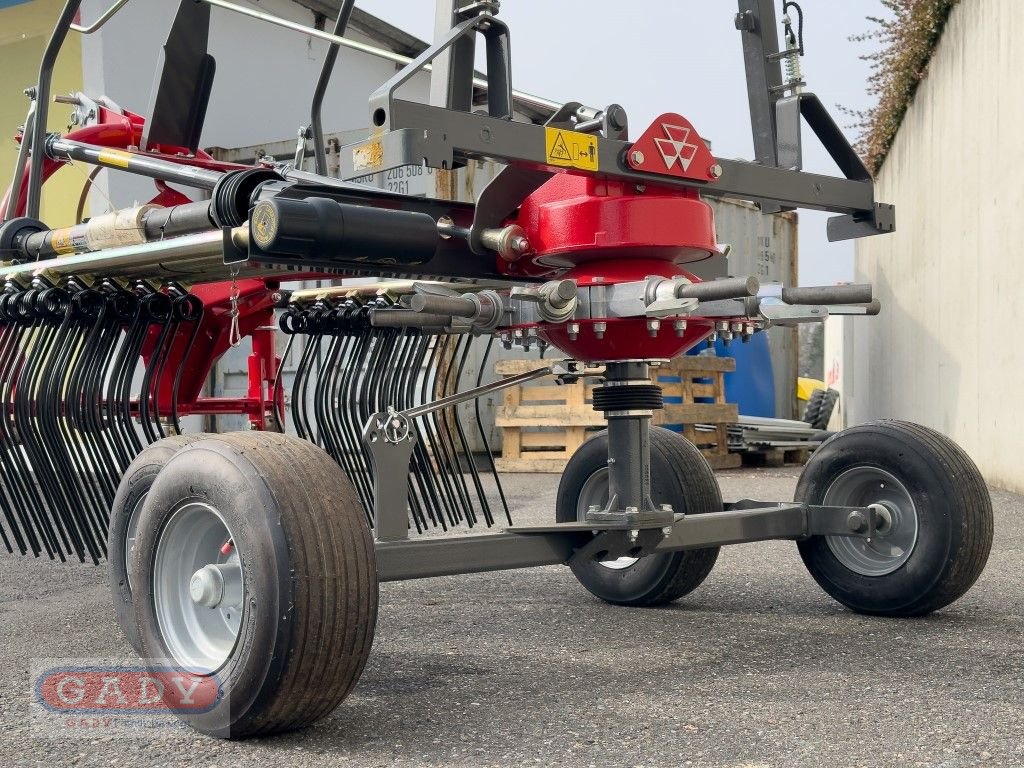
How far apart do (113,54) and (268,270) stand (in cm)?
773

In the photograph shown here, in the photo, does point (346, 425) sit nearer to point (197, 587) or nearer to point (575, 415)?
point (197, 587)

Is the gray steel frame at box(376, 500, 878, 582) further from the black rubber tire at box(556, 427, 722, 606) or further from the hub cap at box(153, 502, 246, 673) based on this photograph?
the hub cap at box(153, 502, 246, 673)

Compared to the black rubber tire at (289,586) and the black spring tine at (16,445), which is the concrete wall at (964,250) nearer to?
the black spring tine at (16,445)

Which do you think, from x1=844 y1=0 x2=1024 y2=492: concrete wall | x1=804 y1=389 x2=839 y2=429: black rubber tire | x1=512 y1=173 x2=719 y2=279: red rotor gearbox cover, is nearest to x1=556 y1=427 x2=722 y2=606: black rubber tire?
x1=512 y1=173 x2=719 y2=279: red rotor gearbox cover

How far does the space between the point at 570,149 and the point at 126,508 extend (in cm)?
142

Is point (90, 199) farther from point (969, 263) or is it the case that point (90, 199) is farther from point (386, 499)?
point (386, 499)

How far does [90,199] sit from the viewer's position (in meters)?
10.5

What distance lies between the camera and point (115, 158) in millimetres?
4527

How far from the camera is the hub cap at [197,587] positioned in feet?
8.70

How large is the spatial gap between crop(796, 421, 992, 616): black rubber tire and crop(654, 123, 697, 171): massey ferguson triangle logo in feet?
3.96

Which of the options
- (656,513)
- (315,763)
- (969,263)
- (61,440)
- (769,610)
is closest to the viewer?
(315,763)

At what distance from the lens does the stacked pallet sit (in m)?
10.0

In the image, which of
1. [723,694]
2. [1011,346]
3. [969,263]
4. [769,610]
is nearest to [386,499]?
[723,694]

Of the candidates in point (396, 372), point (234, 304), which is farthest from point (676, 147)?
point (396, 372)
